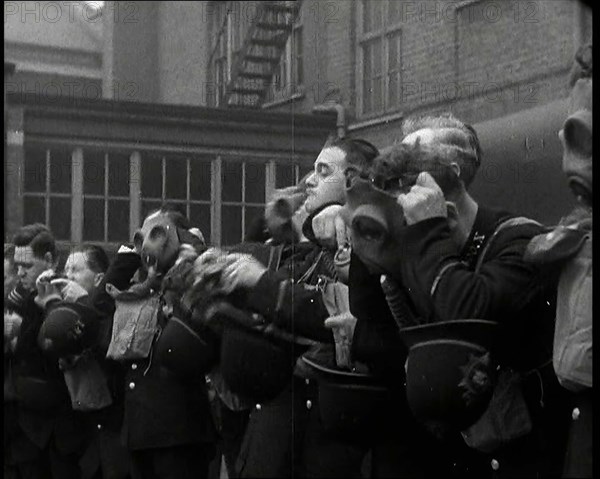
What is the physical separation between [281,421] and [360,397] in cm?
41

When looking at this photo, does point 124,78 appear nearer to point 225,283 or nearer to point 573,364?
point 225,283

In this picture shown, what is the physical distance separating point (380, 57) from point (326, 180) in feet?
1.18

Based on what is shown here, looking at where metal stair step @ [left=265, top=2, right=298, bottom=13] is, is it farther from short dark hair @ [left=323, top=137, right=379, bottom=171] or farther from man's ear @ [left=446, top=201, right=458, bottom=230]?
man's ear @ [left=446, top=201, right=458, bottom=230]

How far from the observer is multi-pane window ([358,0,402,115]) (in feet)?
11.6

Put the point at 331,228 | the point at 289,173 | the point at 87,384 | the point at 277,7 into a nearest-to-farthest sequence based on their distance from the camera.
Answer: the point at 331,228, the point at 289,173, the point at 277,7, the point at 87,384

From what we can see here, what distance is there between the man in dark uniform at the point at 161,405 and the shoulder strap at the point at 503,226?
43.1 inches

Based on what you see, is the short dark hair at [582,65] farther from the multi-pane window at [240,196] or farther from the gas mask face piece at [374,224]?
the multi-pane window at [240,196]

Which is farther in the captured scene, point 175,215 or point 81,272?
point 81,272

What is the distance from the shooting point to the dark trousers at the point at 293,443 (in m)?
3.46

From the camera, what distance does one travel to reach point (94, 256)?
13.6ft

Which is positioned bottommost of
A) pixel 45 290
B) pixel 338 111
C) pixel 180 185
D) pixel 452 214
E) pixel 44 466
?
pixel 44 466

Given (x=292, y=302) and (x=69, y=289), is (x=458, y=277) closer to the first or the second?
(x=292, y=302)

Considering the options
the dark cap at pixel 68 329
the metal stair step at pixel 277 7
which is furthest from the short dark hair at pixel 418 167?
the dark cap at pixel 68 329

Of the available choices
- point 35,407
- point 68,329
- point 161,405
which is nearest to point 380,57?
point 161,405
